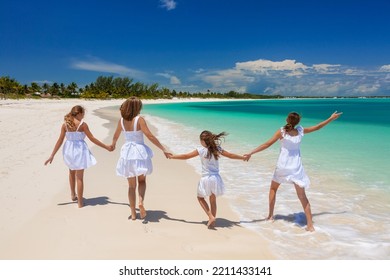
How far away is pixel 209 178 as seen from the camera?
4754mm

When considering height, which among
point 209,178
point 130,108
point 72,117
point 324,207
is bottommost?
point 324,207

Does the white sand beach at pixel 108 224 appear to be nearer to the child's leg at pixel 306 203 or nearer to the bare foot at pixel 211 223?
the bare foot at pixel 211 223

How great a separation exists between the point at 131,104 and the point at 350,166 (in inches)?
317

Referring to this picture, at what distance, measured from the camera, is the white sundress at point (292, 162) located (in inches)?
194

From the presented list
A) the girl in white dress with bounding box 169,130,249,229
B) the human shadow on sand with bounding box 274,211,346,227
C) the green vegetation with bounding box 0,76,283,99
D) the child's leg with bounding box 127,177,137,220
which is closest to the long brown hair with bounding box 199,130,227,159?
the girl in white dress with bounding box 169,130,249,229

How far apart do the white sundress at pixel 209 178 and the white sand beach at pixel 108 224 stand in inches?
23.9

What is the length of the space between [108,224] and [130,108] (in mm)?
1832

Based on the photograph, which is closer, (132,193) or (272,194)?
(132,193)

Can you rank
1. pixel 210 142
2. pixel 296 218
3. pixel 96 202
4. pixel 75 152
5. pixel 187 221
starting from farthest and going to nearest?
pixel 96 202
pixel 75 152
pixel 296 218
pixel 187 221
pixel 210 142

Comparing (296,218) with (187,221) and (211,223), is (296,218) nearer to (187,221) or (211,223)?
(211,223)

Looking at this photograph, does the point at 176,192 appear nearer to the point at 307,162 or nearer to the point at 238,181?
the point at 238,181

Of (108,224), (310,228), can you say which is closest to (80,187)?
(108,224)

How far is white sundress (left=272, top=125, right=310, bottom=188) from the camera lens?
194 inches
